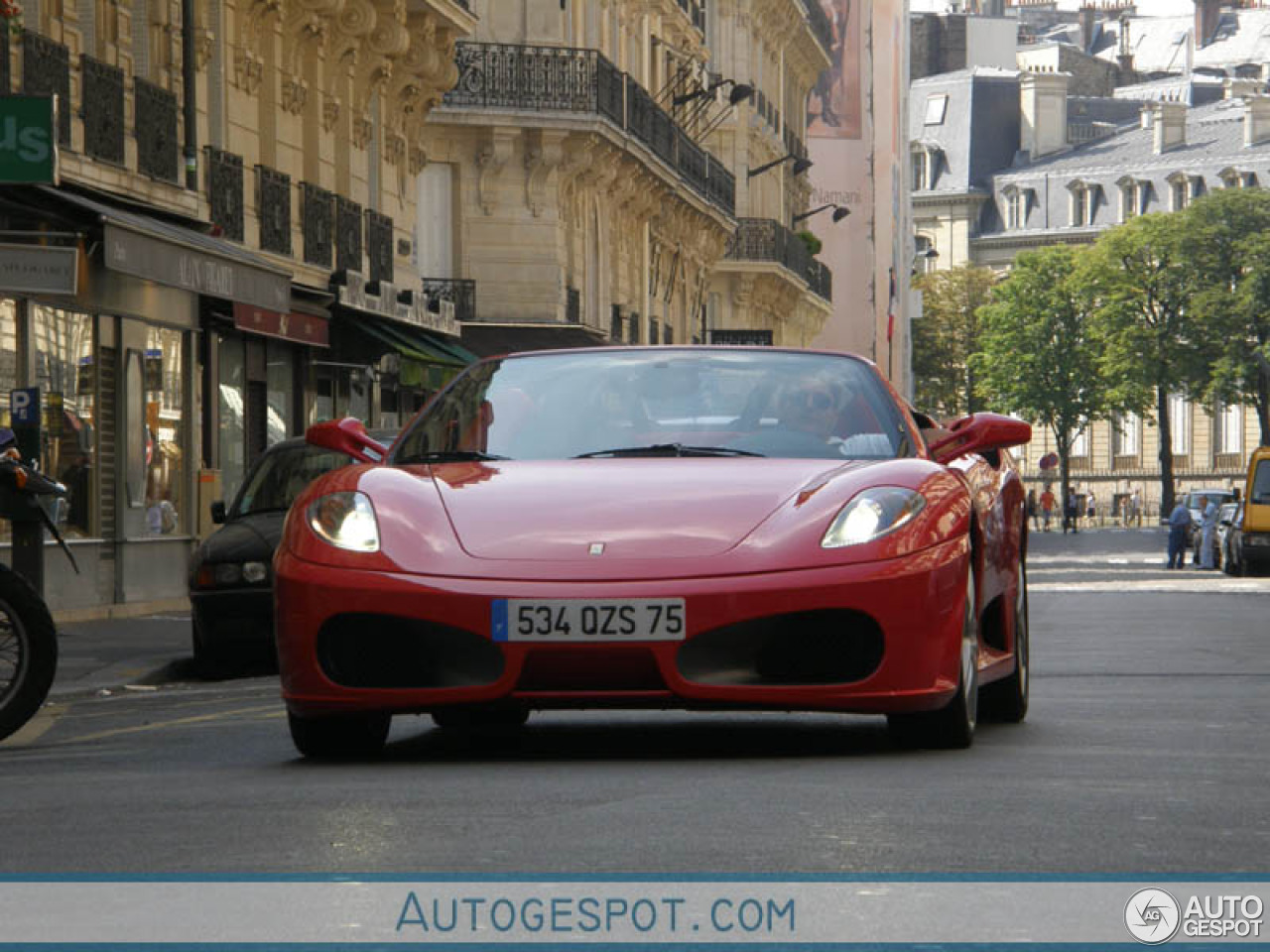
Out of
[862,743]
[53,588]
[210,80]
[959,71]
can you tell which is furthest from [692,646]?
[959,71]

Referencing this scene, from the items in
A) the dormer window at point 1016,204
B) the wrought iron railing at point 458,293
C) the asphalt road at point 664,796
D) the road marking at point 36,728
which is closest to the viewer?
the asphalt road at point 664,796

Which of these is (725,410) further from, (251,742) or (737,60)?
(737,60)

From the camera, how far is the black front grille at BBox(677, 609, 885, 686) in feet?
26.9

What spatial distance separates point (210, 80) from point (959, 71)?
127 meters

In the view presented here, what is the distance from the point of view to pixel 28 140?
15.4 m

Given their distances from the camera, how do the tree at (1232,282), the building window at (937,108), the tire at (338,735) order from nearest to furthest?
the tire at (338,735)
the tree at (1232,282)
the building window at (937,108)

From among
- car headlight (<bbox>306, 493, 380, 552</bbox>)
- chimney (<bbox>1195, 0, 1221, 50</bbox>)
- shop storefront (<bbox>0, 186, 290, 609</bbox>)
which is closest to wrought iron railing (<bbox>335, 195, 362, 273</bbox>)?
shop storefront (<bbox>0, 186, 290, 609</bbox>)

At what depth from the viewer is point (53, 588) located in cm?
2395

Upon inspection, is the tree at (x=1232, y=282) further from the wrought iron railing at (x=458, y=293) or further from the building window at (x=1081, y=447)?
the wrought iron railing at (x=458, y=293)

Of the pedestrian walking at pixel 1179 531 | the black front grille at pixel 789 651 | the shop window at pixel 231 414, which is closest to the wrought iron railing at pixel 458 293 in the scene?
the shop window at pixel 231 414

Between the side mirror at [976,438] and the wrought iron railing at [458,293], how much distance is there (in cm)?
3397

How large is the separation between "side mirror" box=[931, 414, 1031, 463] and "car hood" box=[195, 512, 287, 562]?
25.9 ft

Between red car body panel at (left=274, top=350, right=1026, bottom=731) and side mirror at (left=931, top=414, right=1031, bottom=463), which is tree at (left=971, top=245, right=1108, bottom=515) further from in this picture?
red car body panel at (left=274, top=350, right=1026, bottom=731)

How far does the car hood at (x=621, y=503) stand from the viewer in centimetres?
831
